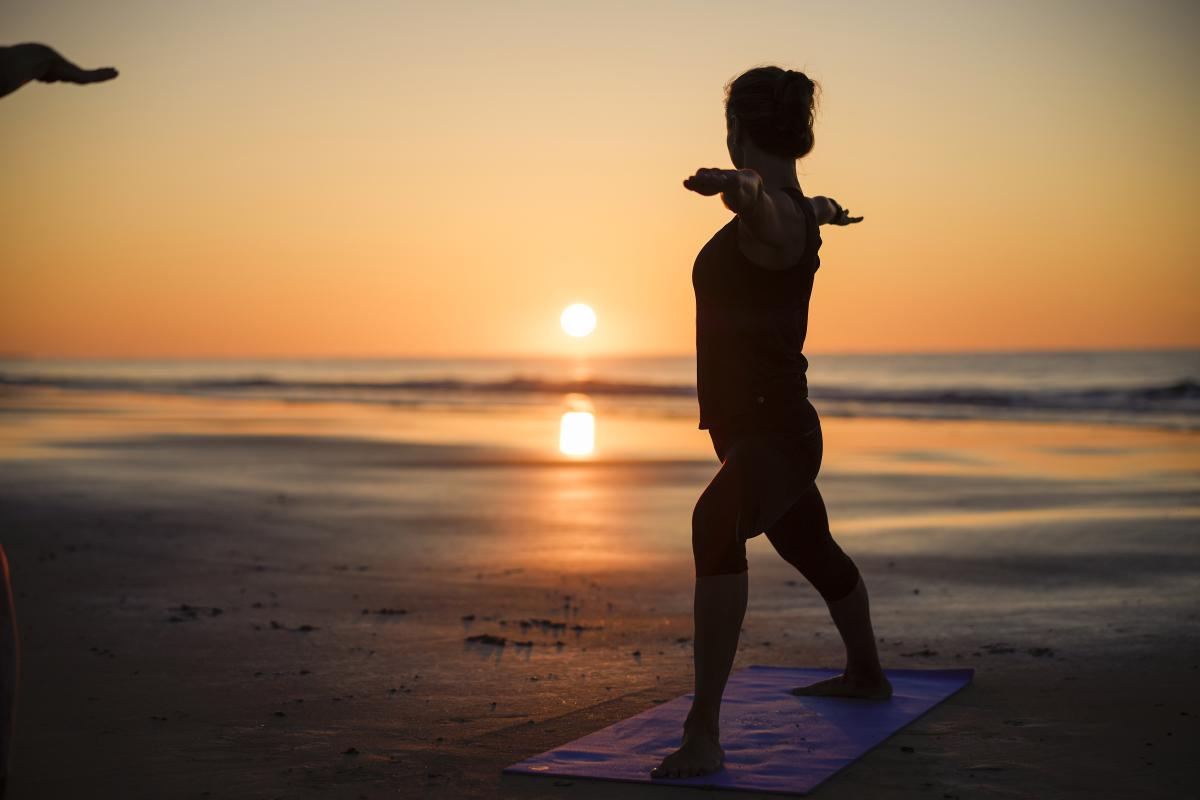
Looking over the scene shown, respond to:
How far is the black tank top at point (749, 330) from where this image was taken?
380 cm

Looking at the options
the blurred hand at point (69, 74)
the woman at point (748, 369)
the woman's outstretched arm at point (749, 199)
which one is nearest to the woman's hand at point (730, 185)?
the woman's outstretched arm at point (749, 199)

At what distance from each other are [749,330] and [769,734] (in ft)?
4.38

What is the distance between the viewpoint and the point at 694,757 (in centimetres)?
365

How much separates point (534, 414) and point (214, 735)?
Answer: 2434 cm

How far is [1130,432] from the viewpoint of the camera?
19797 mm

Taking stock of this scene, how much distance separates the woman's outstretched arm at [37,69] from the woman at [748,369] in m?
1.84

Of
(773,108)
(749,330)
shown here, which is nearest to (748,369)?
(749,330)

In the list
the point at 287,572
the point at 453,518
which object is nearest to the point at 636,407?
the point at 453,518

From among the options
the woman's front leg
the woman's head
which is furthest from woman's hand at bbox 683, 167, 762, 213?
the woman's front leg

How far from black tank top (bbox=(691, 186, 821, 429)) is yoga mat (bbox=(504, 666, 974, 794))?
1.00m

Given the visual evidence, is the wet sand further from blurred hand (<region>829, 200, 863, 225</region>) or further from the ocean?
the ocean

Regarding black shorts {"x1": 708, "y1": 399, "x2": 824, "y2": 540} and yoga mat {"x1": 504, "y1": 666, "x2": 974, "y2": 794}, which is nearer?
yoga mat {"x1": 504, "y1": 666, "x2": 974, "y2": 794}

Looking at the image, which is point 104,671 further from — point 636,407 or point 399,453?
point 636,407

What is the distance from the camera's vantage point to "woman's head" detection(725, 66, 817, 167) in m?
3.80
